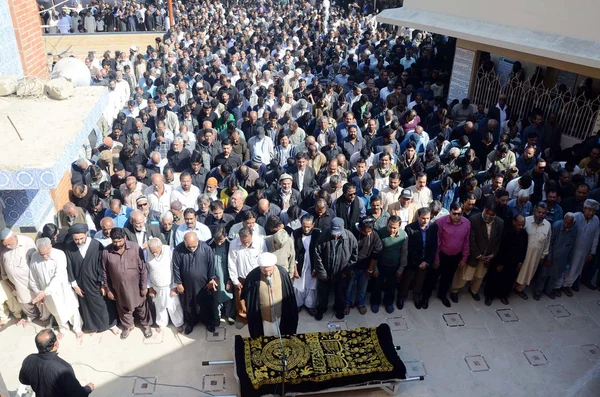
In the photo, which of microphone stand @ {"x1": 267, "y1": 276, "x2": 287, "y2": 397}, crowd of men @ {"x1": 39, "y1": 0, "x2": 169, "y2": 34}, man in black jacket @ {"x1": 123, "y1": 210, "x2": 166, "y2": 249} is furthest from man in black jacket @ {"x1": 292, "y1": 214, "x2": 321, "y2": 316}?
crowd of men @ {"x1": 39, "y1": 0, "x2": 169, "y2": 34}

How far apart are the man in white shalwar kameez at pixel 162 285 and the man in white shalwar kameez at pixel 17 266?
1.33m

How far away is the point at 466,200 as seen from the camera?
6.70 metres

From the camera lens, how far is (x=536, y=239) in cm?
640

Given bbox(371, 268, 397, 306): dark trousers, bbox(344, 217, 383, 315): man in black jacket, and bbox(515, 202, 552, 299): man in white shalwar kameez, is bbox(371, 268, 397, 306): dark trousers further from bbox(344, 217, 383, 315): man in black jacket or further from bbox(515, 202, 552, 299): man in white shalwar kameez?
bbox(515, 202, 552, 299): man in white shalwar kameez

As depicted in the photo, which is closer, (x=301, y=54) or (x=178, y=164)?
(x=178, y=164)

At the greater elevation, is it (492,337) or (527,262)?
(527,262)


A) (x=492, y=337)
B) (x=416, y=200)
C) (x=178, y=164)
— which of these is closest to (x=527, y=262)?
(x=492, y=337)

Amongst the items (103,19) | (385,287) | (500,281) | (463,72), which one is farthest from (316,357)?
(103,19)

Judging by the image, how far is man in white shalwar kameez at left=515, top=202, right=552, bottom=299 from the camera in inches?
248

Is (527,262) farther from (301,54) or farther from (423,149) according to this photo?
(301,54)

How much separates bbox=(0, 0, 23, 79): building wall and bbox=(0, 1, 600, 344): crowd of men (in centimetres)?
161

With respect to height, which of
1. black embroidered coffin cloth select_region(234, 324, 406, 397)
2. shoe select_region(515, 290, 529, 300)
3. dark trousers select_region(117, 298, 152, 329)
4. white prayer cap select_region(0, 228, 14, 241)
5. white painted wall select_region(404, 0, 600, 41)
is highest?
white painted wall select_region(404, 0, 600, 41)

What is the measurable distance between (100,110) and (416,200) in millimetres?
4148

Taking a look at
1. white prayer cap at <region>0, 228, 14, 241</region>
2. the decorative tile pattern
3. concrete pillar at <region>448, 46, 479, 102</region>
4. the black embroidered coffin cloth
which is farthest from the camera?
concrete pillar at <region>448, 46, 479, 102</region>
